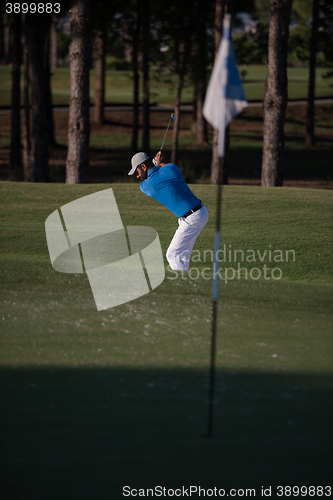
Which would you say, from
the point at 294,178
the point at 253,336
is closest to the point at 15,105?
the point at 294,178

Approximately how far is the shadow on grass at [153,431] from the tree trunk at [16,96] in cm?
2129

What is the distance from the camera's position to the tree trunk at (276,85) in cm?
1407

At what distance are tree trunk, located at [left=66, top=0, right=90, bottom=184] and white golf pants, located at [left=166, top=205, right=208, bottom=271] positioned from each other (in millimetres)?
6506

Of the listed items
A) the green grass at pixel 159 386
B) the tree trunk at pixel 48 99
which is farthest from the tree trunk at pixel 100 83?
the green grass at pixel 159 386

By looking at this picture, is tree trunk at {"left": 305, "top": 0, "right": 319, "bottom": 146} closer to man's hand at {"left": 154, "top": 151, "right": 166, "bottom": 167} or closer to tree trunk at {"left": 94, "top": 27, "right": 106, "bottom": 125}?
tree trunk at {"left": 94, "top": 27, "right": 106, "bottom": 125}

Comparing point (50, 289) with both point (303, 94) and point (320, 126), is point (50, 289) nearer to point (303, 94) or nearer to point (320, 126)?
point (320, 126)

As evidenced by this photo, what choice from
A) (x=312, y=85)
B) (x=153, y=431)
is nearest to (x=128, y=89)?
(x=312, y=85)

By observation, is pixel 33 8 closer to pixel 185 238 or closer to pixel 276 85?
pixel 276 85

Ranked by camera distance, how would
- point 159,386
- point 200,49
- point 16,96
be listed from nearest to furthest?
point 159,386
point 200,49
point 16,96

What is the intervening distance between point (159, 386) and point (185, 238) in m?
4.24

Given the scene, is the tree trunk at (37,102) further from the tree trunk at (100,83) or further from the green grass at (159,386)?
the tree trunk at (100,83)

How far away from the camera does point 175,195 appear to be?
27.9ft

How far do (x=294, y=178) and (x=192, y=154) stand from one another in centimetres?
681

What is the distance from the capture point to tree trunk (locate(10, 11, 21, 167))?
76.6 feet
